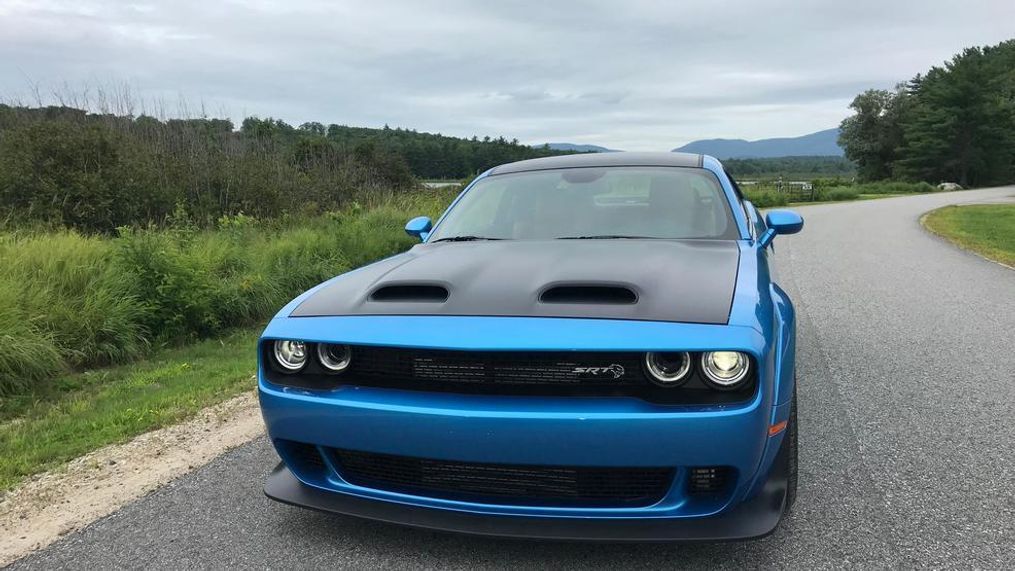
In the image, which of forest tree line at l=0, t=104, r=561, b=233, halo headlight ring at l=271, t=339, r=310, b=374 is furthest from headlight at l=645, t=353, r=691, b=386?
forest tree line at l=0, t=104, r=561, b=233

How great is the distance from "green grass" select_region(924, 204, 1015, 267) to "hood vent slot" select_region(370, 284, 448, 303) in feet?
35.7

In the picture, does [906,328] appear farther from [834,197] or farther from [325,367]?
[834,197]

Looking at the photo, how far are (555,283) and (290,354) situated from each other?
0.98 m

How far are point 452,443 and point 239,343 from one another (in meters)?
4.87

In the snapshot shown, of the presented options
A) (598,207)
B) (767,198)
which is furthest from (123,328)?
(767,198)

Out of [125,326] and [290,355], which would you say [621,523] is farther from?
[125,326]

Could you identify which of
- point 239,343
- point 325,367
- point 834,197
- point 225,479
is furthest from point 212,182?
point 834,197

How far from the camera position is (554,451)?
196 centimetres

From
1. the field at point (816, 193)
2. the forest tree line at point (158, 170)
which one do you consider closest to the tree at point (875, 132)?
the field at point (816, 193)

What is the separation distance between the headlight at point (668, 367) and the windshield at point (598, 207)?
129 cm

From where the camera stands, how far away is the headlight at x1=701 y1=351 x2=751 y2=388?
76.9 inches

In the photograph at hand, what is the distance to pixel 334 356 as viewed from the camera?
2285 mm

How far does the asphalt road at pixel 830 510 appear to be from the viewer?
90.9 inches

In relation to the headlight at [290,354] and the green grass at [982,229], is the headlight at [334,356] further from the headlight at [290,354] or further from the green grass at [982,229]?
the green grass at [982,229]
